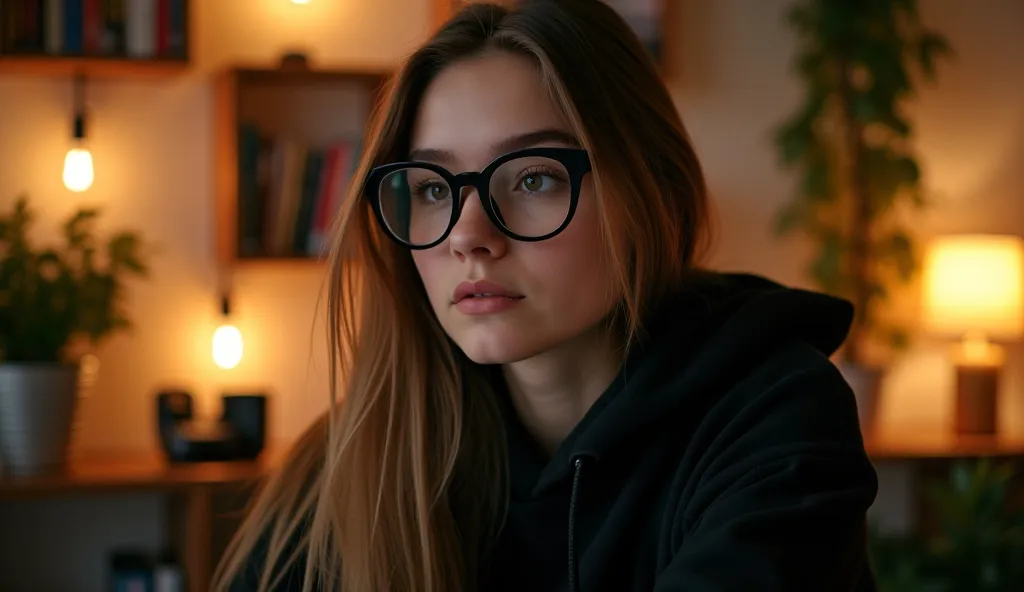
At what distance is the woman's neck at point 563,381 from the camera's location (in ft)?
4.77

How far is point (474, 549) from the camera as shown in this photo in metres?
1.50

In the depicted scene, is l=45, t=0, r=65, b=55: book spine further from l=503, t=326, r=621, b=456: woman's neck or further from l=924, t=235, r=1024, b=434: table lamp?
l=924, t=235, r=1024, b=434: table lamp

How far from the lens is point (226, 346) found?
3.12 m

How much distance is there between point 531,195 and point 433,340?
32 cm

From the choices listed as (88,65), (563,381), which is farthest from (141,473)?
(563,381)

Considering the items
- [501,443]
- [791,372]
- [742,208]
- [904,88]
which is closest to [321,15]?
[742,208]

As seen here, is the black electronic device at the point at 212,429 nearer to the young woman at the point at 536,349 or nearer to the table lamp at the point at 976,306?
the young woman at the point at 536,349

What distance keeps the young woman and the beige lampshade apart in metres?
2.10

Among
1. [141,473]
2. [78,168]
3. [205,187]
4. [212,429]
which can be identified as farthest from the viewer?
[205,187]

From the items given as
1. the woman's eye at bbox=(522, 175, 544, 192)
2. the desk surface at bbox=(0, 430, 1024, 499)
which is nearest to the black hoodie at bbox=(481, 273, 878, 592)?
the woman's eye at bbox=(522, 175, 544, 192)

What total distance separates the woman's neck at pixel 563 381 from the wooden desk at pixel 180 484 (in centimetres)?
124

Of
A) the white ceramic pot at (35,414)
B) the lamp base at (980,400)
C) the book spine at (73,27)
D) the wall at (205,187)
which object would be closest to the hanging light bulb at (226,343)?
the wall at (205,187)

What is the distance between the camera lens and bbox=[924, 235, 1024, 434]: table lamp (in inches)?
133

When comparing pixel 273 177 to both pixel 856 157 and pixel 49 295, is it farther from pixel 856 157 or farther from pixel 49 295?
pixel 856 157
